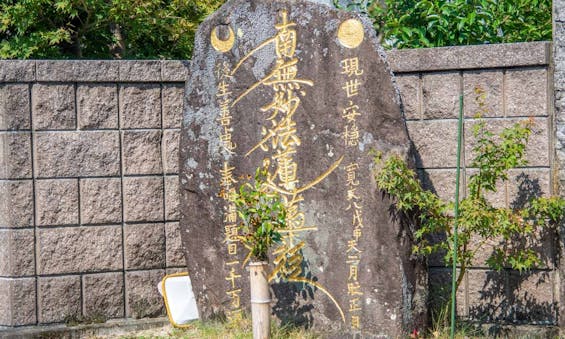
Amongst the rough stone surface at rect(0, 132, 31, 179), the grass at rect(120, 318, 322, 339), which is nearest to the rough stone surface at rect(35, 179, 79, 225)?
the rough stone surface at rect(0, 132, 31, 179)

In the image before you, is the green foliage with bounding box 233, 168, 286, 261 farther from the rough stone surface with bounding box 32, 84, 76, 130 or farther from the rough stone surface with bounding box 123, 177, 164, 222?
the rough stone surface with bounding box 32, 84, 76, 130

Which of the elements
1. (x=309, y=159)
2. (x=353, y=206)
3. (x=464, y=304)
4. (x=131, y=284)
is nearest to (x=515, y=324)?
(x=464, y=304)

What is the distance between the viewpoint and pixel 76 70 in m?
7.11

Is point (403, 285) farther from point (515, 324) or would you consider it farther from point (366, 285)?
point (515, 324)

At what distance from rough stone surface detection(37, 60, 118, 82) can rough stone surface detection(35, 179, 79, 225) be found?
823 mm

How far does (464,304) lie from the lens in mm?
6711

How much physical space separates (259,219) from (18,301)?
86.4 inches

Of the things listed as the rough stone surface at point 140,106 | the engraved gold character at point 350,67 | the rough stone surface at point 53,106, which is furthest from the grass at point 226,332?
the engraved gold character at point 350,67

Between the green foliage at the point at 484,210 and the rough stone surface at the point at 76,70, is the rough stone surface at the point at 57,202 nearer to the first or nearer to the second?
the rough stone surface at the point at 76,70

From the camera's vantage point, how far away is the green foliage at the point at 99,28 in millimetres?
9914

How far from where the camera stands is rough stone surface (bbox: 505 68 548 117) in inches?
252

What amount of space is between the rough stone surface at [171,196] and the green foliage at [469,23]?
→ 232 centimetres

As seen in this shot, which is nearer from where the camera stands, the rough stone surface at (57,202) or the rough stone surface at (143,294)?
the rough stone surface at (57,202)

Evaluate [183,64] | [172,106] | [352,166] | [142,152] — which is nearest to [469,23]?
[352,166]
